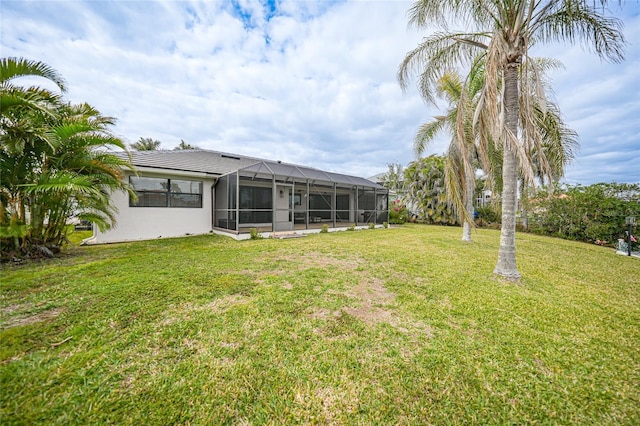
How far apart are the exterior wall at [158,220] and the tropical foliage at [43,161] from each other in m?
2.26

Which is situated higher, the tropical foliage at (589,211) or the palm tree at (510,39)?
the palm tree at (510,39)

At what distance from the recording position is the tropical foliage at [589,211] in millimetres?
9727

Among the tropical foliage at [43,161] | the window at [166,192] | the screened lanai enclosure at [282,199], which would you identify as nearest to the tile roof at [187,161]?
the window at [166,192]

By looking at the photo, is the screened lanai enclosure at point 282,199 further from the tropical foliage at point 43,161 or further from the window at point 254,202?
the tropical foliage at point 43,161

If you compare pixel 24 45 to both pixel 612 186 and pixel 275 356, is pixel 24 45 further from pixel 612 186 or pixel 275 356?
pixel 612 186

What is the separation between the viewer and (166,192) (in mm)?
9273

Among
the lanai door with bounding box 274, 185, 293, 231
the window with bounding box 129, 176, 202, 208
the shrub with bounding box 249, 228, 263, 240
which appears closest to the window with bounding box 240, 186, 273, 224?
the lanai door with bounding box 274, 185, 293, 231

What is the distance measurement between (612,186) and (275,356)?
16.2 metres

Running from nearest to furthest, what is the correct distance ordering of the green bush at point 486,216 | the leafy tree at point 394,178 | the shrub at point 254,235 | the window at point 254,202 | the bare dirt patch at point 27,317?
the bare dirt patch at point 27,317, the shrub at point 254,235, the window at point 254,202, the green bush at point 486,216, the leafy tree at point 394,178

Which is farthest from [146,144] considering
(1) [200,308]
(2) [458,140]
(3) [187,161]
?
(2) [458,140]

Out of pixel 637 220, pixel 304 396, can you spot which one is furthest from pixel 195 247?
pixel 637 220

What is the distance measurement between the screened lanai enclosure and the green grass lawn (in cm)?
529

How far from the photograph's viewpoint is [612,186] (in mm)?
10195

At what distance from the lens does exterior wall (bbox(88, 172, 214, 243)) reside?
8219mm
